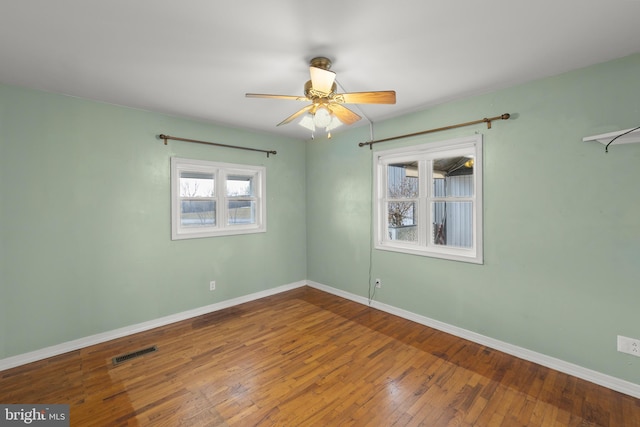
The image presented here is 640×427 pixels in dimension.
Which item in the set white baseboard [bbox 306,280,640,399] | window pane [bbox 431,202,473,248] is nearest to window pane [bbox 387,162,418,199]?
window pane [bbox 431,202,473,248]

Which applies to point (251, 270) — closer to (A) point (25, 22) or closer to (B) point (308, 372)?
(B) point (308, 372)


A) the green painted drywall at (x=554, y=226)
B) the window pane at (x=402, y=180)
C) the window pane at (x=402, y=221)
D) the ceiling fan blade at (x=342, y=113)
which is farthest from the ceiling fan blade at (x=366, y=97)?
the window pane at (x=402, y=221)

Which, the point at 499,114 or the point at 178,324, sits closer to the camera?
the point at 499,114

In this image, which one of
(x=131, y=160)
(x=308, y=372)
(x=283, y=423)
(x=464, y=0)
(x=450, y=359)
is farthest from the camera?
(x=131, y=160)

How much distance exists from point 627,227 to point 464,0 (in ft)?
6.92

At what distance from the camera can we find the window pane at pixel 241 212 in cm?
416

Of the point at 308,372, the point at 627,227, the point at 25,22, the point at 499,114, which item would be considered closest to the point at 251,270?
the point at 308,372

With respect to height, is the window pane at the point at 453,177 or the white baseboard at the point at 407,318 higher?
the window pane at the point at 453,177

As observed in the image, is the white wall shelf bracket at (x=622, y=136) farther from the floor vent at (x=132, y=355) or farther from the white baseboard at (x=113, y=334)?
the floor vent at (x=132, y=355)

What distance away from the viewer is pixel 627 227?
2.14 m

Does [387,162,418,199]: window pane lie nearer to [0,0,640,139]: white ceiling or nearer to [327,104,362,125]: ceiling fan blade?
[0,0,640,139]: white ceiling

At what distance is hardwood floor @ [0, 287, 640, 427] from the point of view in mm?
1924

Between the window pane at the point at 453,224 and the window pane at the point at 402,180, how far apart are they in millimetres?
384

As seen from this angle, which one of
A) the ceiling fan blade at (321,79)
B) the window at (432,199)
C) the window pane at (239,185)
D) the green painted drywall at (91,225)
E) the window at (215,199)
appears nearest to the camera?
the ceiling fan blade at (321,79)
